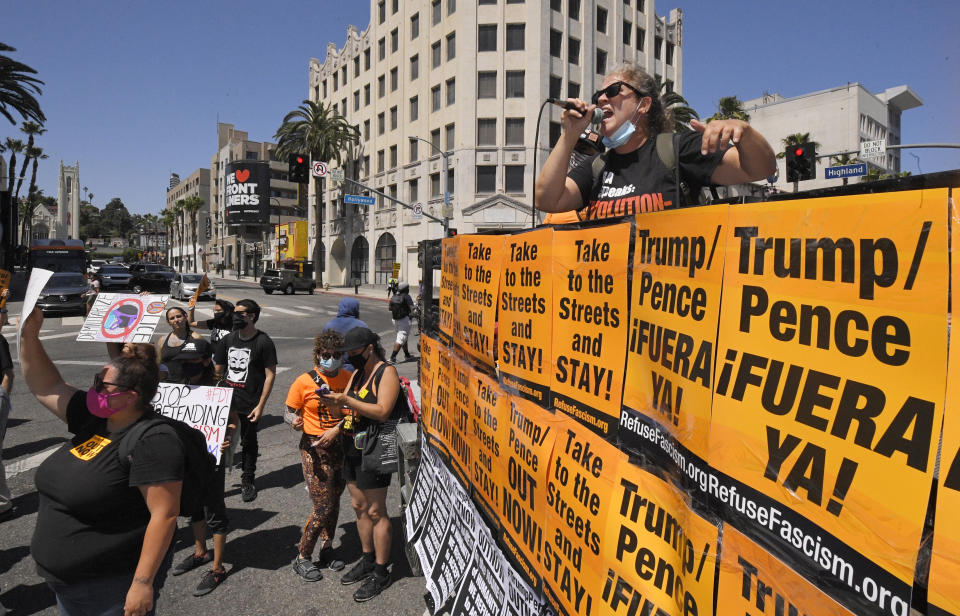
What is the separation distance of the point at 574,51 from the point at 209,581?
39823 mm

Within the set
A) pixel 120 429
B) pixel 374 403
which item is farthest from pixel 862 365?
pixel 374 403

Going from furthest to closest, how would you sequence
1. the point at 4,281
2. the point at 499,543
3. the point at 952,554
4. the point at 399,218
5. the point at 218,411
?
the point at 399,218, the point at 4,281, the point at 218,411, the point at 499,543, the point at 952,554

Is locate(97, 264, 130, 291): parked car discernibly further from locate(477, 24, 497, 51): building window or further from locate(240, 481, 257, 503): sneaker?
locate(240, 481, 257, 503): sneaker

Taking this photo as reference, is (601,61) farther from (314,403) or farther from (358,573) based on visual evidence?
(358,573)

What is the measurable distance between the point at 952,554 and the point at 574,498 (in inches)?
45.7

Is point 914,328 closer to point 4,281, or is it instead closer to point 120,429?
point 120,429

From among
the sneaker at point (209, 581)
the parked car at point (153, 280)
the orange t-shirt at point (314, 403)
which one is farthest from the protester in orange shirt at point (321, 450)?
the parked car at point (153, 280)

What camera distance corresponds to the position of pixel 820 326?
1.10 meters

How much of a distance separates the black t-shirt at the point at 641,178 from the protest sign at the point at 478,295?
0.46m

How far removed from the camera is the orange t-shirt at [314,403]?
167 inches

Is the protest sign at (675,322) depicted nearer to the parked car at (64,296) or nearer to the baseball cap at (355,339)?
the baseball cap at (355,339)

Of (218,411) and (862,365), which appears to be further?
(218,411)

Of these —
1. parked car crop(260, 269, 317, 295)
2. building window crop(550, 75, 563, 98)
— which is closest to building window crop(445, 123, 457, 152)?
building window crop(550, 75, 563, 98)

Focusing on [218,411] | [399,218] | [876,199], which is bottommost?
[218,411]
